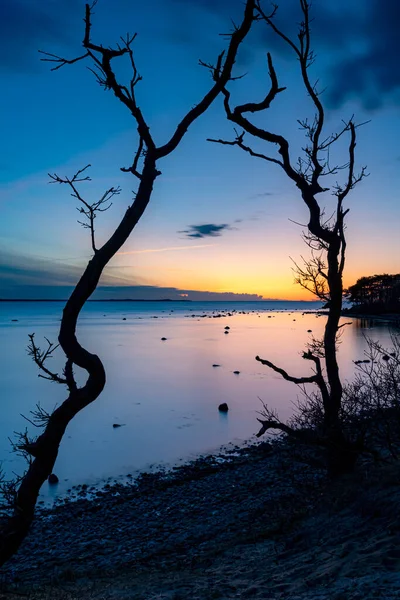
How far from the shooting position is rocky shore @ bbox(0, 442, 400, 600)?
5.40m

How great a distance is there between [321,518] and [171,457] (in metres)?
9.07

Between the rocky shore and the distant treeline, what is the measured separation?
93.8 m

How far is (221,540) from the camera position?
8.73 m

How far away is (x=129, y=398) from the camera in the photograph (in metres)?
26.1

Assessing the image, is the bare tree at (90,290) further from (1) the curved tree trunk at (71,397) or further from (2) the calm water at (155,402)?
(2) the calm water at (155,402)

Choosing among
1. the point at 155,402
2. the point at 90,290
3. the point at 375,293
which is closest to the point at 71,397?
the point at 90,290

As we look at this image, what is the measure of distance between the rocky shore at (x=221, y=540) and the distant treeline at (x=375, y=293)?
93754mm

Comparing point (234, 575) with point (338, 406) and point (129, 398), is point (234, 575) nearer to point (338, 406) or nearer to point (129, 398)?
point (338, 406)

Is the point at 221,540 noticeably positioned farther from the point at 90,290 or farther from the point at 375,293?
the point at 375,293

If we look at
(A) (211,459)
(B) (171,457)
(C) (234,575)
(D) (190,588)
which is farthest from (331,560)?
(B) (171,457)

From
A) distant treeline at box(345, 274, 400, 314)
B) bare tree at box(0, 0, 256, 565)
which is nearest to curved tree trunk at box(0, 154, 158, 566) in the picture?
bare tree at box(0, 0, 256, 565)

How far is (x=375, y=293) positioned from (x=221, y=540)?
400ft

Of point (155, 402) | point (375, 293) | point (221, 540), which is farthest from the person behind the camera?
point (375, 293)

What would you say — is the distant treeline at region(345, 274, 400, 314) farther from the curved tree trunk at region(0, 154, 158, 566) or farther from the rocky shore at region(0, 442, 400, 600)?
the curved tree trunk at region(0, 154, 158, 566)
